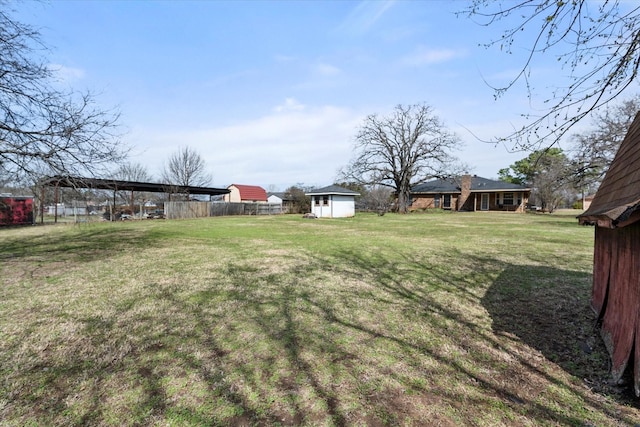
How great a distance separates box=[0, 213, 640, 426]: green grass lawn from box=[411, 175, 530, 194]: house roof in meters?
29.1

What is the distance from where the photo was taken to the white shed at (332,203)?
27.2m

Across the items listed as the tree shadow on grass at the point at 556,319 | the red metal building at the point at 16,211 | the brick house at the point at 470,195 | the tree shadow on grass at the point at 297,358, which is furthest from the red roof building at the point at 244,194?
the tree shadow on grass at the point at 556,319

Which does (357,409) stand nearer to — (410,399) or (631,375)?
(410,399)

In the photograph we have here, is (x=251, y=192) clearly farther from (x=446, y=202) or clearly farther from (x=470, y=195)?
(x=470, y=195)

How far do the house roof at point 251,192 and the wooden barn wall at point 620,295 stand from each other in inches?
2042

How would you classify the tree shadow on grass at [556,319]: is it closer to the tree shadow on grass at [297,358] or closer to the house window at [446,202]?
the tree shadow on grass at [297,358]

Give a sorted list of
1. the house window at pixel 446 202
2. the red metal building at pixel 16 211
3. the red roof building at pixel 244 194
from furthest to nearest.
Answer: the red roof building at pixel 244 194, the house window at pixel 446 202, the red metal building at pixel 16 211

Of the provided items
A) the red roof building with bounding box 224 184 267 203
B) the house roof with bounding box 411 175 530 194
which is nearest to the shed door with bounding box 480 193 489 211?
the house roof with bounding box 411 175 530 194

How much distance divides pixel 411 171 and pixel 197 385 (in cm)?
3312

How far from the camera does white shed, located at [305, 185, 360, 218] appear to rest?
2719 cm

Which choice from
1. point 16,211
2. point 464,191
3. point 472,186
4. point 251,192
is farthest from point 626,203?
point 251,192

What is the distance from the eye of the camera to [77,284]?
5.46 metres

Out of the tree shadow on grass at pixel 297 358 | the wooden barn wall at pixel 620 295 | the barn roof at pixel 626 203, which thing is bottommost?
the tree shadow on grass at pixel 297 358

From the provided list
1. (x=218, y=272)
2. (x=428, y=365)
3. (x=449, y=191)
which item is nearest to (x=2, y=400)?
(x=428, y=365)
